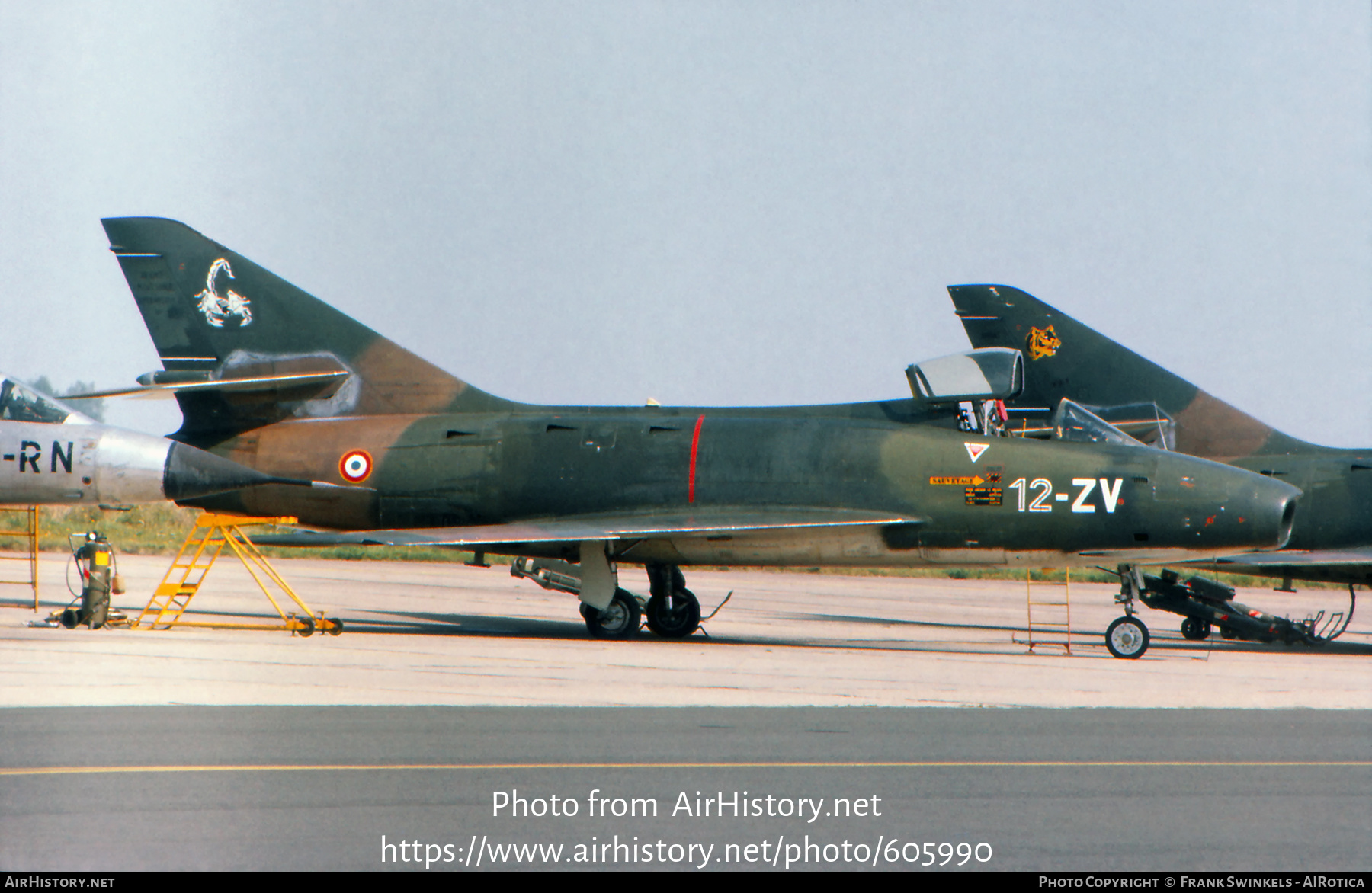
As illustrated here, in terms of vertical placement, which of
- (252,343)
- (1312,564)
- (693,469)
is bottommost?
(1312,564)

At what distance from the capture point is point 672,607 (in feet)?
53.6

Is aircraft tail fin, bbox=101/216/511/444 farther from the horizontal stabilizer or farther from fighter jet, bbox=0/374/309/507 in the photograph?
fighter jet, bbox=0/374/309/507

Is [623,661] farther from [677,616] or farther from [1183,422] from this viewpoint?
[1183,422]

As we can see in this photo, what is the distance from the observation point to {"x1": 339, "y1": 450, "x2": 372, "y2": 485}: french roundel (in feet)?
54.4

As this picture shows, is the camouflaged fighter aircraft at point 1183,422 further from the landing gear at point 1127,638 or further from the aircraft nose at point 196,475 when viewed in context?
the aircraft nose at point 196,475

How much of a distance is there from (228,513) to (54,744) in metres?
9.69

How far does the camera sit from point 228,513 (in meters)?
16.9

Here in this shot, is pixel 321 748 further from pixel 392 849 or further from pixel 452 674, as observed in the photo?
pixel 452 674

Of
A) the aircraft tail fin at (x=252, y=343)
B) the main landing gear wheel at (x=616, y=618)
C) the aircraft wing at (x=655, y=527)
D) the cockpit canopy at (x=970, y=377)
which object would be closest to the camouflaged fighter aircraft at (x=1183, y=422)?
the cockpit canopy at (x=970, y=377)

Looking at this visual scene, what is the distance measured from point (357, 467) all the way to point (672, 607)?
4.35 meters

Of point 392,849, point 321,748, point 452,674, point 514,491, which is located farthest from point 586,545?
point 392,849

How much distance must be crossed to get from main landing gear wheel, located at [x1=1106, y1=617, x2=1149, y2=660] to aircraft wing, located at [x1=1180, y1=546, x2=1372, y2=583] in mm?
2175

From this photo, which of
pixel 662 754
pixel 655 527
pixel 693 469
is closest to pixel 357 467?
pixel 655 527

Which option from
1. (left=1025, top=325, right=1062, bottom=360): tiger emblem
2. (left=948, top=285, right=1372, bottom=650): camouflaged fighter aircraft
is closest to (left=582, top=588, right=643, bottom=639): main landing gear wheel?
(left=948, top=285, right=1372, bottom=650): camouflaged fighter aircraft
